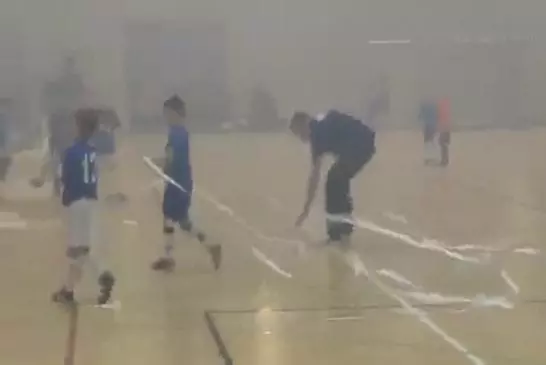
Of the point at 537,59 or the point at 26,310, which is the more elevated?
the point at 537,59

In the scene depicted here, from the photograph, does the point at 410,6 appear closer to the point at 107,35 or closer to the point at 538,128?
the point at 538,128

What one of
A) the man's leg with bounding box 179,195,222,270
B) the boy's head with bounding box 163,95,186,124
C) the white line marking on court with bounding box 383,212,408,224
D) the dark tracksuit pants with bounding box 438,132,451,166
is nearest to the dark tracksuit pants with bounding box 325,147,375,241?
the white line marking on court with bounding box 383,212,408,224

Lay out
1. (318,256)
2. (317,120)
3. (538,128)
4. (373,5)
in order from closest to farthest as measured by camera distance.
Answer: (318,256) → (317,120) → (373,5) → (538,128)

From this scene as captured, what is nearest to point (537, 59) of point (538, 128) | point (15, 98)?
point (538, 128)

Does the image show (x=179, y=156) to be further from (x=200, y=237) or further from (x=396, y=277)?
(x=396, y=277)

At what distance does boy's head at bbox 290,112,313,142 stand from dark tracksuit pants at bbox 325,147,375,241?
0.19 m

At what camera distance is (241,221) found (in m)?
3.93

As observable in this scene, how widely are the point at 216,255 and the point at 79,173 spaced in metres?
0.75

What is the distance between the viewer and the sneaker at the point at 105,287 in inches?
103

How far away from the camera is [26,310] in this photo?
258 cm

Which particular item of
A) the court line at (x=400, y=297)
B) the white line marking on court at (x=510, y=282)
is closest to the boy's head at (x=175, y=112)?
the court line at (x=400, y=297)

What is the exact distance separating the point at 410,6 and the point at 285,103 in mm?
598

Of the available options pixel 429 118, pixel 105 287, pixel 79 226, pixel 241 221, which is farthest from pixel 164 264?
pixel 429 118

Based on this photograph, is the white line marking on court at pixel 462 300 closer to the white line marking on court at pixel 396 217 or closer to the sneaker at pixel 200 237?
the sneaker at pixel 200 237
